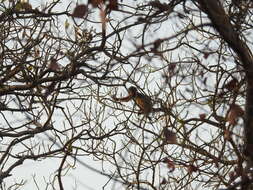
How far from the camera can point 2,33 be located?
5.54 m

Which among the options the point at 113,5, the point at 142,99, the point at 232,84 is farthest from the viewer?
the point at 142,99

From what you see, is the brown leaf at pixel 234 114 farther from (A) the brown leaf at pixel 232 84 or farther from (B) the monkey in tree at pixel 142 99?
(B) the monkey in tree at pixel 142 99

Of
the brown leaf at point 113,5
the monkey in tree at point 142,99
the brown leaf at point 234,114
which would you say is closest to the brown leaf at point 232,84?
the brown leaf at point 234,114

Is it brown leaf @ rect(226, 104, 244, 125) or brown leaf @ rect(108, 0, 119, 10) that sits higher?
brown leaf @ rect(108, 0, 119, 10)

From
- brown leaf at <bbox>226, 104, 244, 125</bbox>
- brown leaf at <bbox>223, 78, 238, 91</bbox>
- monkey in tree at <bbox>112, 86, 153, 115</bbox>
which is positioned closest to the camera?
brown leaf at <bbox>226, 104, 244, 125</bbox>

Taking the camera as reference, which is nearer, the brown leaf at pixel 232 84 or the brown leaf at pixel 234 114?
the brown leaf at pixel 234 114

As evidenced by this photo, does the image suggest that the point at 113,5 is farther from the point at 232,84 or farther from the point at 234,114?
the point at 232,84

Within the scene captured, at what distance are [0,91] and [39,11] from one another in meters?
1.23

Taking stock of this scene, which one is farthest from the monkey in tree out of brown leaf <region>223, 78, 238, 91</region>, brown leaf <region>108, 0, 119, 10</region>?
brown leaf <region>108, 0, 119, 10</region>

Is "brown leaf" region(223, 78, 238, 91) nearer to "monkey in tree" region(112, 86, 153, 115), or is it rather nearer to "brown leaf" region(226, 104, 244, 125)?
"brown leaf" region(226, 104, 244, 125)

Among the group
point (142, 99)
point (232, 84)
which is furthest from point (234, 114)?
point (142, 99)

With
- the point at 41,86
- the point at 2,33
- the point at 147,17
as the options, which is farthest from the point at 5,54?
the point at 147,17

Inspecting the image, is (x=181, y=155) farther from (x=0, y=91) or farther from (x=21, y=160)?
(x=0, y=91)

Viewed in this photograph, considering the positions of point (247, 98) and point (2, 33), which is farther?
point (2, 33)
